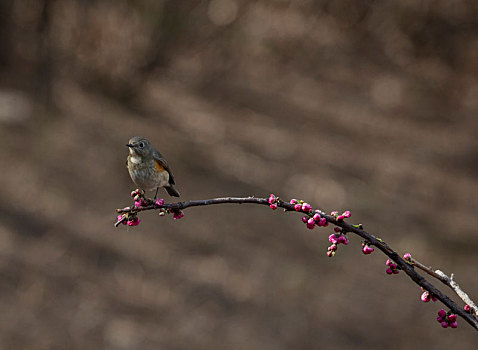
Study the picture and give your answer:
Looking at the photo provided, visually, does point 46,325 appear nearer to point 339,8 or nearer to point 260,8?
point 260,8

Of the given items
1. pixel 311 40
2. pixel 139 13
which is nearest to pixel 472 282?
pixel 311 40

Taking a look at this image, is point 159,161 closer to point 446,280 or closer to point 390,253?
point 390,253

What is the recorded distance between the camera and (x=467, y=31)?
10305 millimetres

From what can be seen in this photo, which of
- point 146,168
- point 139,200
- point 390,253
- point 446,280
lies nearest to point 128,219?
point 139,200

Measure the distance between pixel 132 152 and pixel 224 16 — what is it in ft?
26.3

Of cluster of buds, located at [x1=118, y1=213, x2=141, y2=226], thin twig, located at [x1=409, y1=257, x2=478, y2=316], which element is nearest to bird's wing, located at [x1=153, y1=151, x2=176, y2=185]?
cluster of buds, located at [x1=118, y1=213, x2=141, y2=226]

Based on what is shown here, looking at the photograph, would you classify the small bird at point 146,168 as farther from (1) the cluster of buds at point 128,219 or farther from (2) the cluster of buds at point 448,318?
(2) the cluster of buds at point 448,318

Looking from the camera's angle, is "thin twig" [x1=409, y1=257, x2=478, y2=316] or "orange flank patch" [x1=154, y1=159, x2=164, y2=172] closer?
"thin twig" [x1=409, y1=257, x2=478, y2=316]

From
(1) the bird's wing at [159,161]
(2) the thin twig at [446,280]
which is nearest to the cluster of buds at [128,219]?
(1) the bird's wing at [159,161]

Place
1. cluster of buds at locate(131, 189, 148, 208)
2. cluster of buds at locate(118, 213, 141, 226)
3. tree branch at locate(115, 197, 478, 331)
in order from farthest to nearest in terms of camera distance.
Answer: cluster of buds at locate(131, 189, 148, 208), cluster of buds at locate(118, 213, 141, 226), tree branch at locate(115, 197, 478, 331)

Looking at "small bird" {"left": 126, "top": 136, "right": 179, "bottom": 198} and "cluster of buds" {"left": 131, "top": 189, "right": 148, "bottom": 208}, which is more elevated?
"small bird" {"left": 126, "top": 136, "right": 179, "bottom": 198}

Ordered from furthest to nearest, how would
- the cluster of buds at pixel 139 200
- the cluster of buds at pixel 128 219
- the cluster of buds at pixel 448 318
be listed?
the cluster of buds at pixel 139 200, the cluster of buds at pixel 128 219, the cluster of buds at pixel 448 318

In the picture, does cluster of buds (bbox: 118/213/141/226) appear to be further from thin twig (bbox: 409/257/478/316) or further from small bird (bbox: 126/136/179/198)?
thin twig (bbox: 409/257/478/316)

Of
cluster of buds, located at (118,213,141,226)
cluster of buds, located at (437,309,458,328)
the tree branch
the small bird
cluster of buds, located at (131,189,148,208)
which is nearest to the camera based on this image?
the tree branch
